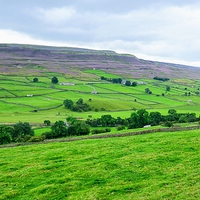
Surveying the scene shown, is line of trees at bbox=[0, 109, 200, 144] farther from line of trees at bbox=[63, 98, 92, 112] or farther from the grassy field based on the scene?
line of trees at bbox=[63, 98, 92, 112]

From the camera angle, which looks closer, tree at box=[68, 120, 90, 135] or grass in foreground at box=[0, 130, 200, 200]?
grass in foreground at box=[0, 130, 200, 200]

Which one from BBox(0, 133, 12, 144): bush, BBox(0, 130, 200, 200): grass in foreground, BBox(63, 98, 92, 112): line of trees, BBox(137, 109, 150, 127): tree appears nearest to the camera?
BBox(0, 130, 200, 200): grass in foreground

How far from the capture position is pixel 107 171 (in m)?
22.2

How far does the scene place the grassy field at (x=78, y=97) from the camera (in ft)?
334

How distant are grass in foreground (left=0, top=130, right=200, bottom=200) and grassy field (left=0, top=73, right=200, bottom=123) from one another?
5704 cm

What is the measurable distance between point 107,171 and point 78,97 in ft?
362

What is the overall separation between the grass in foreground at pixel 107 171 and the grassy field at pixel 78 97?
57035 mm

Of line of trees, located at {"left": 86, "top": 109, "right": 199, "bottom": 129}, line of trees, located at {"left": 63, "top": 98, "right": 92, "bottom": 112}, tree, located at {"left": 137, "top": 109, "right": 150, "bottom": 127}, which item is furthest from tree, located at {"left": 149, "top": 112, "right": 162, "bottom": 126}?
line of trees, located at {"left": 63, "top": 98, "right": 92, "bottom": 112}

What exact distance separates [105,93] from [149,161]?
4797 inches

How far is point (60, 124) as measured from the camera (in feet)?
182

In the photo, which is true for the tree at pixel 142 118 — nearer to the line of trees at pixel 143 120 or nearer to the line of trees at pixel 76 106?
the line of trees at pixel 143 120

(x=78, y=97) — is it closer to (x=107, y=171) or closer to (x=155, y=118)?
(x=155, y=118)

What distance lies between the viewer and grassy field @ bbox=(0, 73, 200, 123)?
102m

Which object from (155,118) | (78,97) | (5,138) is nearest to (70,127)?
(5,138)
